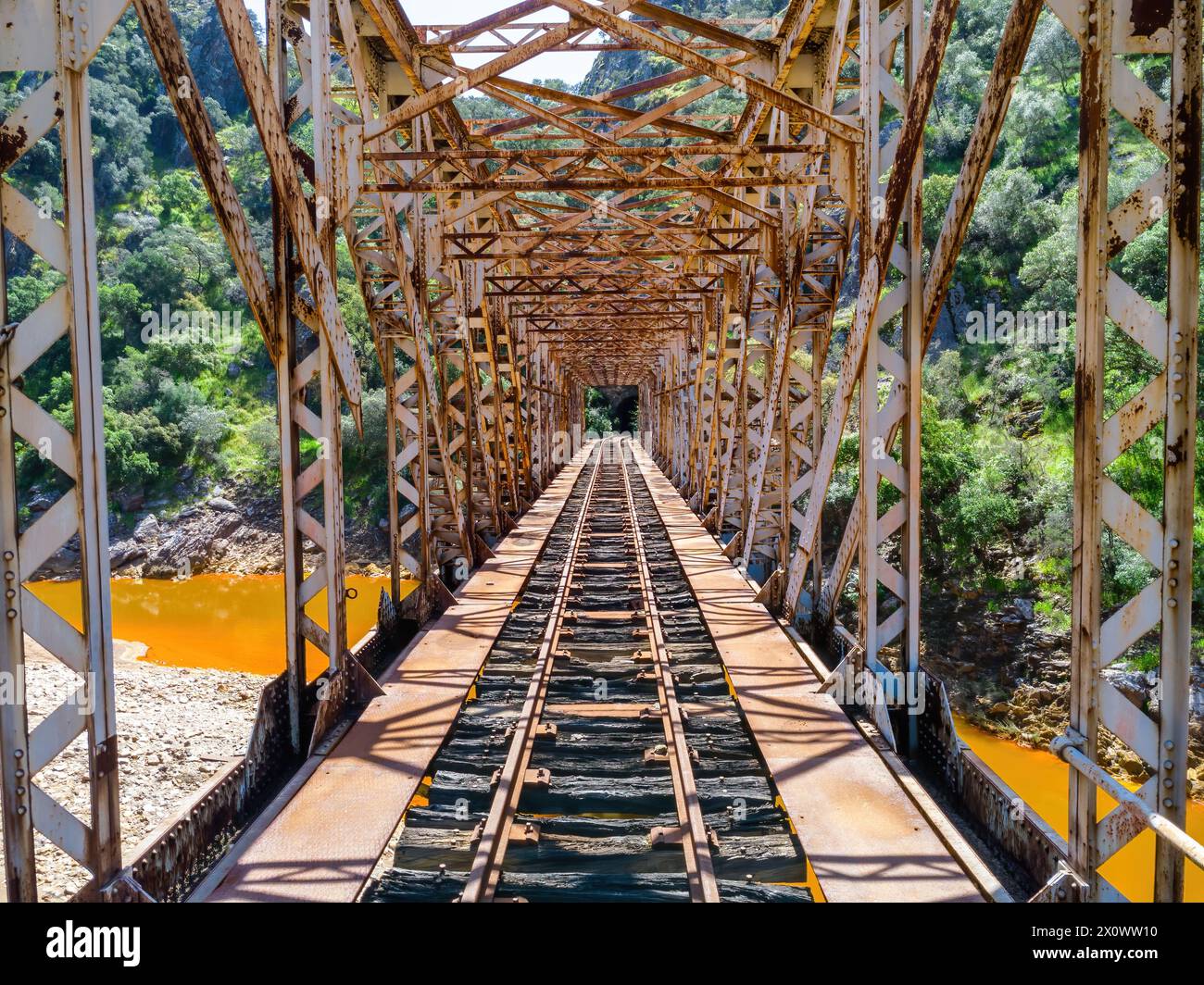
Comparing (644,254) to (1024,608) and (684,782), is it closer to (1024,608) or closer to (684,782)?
(684,782)

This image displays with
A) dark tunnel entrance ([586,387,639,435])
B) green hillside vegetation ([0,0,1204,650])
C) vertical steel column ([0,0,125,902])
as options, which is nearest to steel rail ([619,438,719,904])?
vertical steel column ([0,0,125,902])

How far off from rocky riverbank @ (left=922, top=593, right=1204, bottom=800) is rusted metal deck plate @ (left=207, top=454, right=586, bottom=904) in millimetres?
13550

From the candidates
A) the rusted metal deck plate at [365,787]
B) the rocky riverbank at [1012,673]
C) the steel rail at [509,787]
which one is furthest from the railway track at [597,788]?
the rocky riverbank at [1012,673]

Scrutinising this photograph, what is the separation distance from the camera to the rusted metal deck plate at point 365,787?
13.9ft

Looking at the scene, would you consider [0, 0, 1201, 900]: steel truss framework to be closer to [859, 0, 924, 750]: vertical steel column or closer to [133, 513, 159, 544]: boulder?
[859, 0, 924, 750]: vertical steel column

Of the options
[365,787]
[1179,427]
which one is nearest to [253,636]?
[365,787]

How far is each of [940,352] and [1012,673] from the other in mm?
18744

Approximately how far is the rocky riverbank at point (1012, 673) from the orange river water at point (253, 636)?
2.35 ft

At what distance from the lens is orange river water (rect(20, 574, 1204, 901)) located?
16031 millimetres

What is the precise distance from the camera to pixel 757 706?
6738mm

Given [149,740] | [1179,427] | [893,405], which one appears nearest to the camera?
[1179,427]

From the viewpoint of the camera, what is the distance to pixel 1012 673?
21.5 m

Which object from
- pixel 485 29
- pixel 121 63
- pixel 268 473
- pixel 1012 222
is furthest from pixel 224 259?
pixel 485 29
